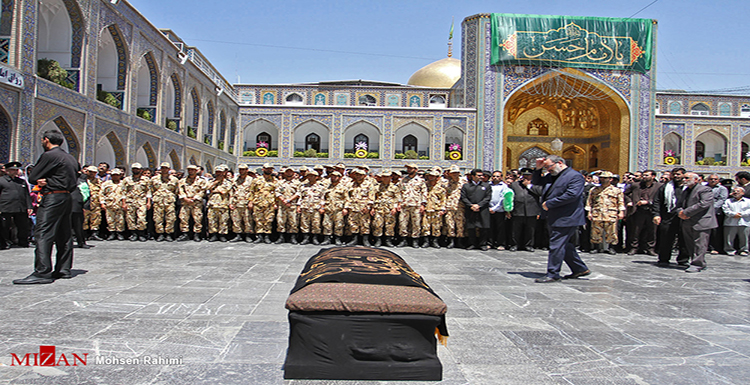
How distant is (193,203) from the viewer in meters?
8.55

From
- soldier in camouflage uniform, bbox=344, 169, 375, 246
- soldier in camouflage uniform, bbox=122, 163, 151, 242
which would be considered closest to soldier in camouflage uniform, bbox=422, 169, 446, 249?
soldier in camouflage uniform, bbox=344, 169, 375, 246

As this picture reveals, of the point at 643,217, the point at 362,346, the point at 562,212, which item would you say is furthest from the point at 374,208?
the point at 362,346

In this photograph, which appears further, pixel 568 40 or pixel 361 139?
pixel 361 139

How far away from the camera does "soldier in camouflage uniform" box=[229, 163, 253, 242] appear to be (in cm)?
860

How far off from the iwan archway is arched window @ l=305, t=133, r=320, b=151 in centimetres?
1106

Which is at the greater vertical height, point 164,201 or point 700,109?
point 700,109

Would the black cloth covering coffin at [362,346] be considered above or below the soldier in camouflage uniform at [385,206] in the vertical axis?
below

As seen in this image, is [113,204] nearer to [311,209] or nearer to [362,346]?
[311,209]

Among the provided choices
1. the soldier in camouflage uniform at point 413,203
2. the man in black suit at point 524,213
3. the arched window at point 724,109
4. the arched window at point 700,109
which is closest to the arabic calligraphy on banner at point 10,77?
the soldier in camouflage uniform at point 413,203

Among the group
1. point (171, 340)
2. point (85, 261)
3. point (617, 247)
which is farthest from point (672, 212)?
point (85, 261)

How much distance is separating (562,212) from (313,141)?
2427cm

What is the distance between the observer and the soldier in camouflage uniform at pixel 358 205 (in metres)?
8.43

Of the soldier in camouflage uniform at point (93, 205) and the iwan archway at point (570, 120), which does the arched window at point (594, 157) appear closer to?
the iwan archway at point (570, 120)

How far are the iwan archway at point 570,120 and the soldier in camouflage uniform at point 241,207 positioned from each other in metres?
18.7
